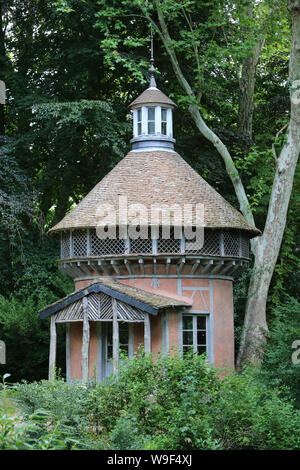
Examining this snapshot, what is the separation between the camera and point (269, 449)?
39.0 ft

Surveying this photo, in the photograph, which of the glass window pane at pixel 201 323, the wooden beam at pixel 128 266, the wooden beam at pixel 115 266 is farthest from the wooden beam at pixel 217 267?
the wooden beam at pixel 115 266

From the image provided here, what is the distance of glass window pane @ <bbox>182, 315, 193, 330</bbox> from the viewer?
19391mm

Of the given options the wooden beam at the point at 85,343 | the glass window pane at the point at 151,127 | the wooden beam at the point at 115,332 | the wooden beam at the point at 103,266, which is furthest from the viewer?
the glass window pane at the point at 151,127

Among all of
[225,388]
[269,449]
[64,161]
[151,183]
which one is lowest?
[269,449]

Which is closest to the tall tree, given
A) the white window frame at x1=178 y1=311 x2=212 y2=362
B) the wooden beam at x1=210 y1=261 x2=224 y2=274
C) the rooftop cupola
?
the rooftop cupola

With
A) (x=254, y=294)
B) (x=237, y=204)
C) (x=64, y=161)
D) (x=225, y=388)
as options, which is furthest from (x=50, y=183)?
(x=225, y=388)

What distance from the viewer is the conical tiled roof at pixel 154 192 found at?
64.3 ft

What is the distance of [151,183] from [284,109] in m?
9.42

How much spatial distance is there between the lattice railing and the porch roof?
84cm

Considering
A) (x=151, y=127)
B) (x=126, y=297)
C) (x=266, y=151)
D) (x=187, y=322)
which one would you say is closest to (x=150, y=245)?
(x=126, y=297)

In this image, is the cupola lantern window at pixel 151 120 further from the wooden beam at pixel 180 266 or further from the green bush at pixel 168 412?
the green bush at pixel 168 412

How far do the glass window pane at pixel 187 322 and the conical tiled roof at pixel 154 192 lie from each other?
243 centimetres

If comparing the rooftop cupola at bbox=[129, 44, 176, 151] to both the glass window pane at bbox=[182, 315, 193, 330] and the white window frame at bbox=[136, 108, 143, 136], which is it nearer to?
the white window frame at bbox=[136, 108, 143, 136]
